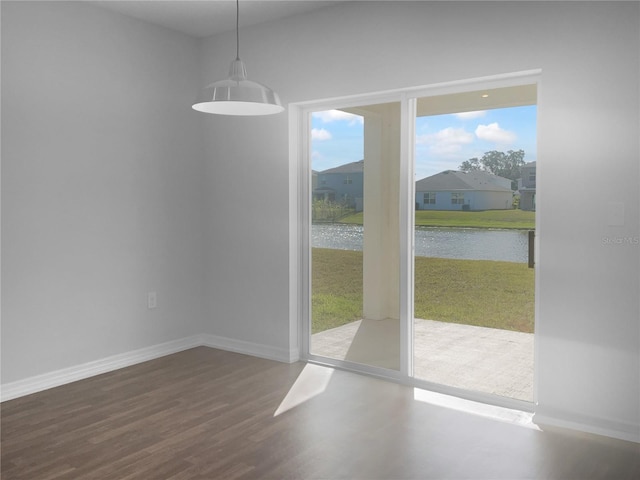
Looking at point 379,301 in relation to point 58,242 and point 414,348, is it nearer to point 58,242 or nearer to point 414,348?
point 414,348

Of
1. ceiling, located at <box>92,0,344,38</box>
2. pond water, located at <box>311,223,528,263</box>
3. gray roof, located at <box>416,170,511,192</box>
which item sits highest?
ceiling, located at <box>92,0,344,38</box>

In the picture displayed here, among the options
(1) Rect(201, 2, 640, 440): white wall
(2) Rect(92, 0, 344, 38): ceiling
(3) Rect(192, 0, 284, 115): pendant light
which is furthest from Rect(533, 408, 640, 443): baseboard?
(2) Rect(92, 0, 344, 38): ceiling

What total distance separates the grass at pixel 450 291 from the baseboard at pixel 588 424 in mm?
514

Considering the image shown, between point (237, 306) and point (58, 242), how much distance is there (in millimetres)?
1500

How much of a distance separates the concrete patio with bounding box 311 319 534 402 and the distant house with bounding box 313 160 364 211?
909mm

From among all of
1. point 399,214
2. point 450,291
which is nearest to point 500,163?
point 399,214

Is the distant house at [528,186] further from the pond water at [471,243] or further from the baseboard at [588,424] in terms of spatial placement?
the baseboard at [588,424]

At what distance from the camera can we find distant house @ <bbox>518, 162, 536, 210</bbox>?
3.60 meters

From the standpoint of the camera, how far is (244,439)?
126 inches

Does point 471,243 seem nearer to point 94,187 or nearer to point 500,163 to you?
point 500,163

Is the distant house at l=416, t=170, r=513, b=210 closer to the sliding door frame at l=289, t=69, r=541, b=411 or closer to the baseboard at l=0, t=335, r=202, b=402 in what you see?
the sliding door frame at l=289, t=69, r=541, b=411

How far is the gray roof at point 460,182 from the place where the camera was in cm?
376

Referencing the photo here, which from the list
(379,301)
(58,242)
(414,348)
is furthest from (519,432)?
(58,242)

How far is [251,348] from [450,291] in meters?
1.78
